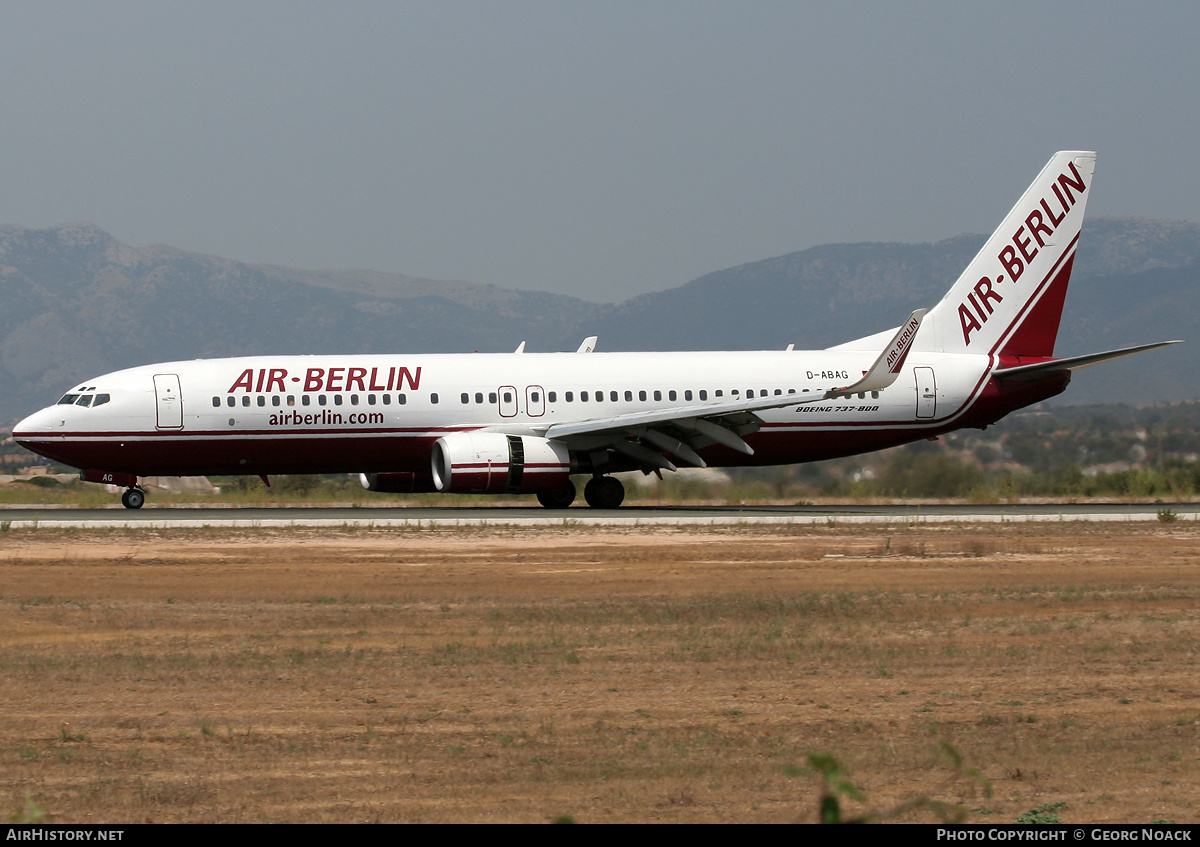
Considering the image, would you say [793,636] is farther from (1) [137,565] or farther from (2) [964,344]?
(2) [964,344]

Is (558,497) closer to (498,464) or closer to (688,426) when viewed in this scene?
(498,464)

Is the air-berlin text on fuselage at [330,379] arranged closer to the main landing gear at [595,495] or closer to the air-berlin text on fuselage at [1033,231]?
the main landing gear at [595,495]

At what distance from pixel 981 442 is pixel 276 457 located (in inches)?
794

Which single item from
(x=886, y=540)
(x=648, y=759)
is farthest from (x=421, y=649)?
(x=886, y=540)

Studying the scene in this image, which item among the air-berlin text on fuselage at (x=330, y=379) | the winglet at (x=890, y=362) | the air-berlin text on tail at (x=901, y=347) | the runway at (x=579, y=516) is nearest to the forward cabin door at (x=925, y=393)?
the runway at (x=579, y=516)

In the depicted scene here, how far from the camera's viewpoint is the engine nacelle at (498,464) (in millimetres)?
31109

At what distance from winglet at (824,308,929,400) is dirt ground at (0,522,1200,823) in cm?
869

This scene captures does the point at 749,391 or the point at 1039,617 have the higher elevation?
the point at 749,391

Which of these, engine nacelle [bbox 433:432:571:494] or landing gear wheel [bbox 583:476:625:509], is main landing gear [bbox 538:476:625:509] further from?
engine nacelle [bbox 433:432:571:494]

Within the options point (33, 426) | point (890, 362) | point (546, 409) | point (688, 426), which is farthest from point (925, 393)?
point (33, 426)

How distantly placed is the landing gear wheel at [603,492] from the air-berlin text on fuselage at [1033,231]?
10.5 m

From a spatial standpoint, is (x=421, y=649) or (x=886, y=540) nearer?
(x=421, y=649)

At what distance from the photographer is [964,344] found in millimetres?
37125

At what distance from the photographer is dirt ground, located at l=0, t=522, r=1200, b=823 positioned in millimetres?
9266
